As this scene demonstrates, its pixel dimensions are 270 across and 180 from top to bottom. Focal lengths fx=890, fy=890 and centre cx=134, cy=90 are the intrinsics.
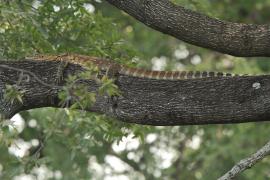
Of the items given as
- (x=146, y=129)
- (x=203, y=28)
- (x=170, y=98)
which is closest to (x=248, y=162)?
(x=170, y=98)

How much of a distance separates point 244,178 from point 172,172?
1.53m

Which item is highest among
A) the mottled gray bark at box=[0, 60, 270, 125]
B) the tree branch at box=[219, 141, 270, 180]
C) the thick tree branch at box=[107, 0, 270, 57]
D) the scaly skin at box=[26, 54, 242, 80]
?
the thick tree branch at box=[107, 0, 270, 57]

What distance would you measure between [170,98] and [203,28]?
2.14ft

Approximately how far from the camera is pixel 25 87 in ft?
26.0

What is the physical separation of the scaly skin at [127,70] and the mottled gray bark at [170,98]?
20cm

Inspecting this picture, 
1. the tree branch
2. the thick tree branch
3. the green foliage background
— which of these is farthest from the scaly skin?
the green foliage background

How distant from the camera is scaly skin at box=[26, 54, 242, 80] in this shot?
7.76m

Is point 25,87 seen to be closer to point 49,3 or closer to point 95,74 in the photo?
point 95,74

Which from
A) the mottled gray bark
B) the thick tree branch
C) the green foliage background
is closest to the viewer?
the mottled gray bark

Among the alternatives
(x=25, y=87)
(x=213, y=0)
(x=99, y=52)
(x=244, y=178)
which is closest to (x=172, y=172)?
(x=244, y=178)

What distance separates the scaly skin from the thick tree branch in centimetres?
34

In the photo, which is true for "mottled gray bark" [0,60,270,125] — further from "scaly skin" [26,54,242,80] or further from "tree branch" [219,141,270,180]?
"tree branch" [219,141,270,180]

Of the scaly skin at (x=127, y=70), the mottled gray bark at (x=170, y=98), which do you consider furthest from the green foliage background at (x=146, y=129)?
the mottled gray bark at (x=170, y=98)

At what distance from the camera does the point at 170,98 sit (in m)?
7.44
